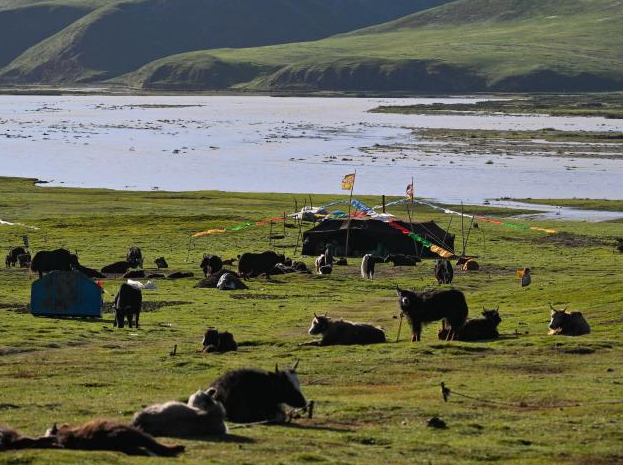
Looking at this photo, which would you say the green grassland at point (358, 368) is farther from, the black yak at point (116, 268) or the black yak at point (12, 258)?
the black yak at point (12, 258)

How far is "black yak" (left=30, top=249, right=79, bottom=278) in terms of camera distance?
4350 centimetres

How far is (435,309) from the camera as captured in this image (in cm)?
2800

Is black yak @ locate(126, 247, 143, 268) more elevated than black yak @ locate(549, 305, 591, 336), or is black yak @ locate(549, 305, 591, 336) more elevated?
black yak @ locate(549, 305, 591, 336)

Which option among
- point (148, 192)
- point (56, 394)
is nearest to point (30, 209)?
point (148, 192)

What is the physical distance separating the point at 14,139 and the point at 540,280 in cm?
12490

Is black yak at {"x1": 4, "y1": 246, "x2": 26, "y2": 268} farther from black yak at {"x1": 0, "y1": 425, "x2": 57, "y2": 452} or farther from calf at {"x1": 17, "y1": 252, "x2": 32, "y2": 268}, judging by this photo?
black yak at {"x1": 0, "y1": 425, "x2": 57, "y2": 452}

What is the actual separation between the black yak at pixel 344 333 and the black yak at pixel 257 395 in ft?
32.7

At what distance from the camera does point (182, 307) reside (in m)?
36.6

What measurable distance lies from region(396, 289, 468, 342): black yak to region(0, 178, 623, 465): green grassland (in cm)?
93

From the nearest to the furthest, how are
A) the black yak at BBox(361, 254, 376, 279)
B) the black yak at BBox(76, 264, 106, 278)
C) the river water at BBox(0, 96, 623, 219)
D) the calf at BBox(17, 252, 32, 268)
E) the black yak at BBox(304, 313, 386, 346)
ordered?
the black yak at BBox(304, 313, 386, 346) < the black yak at BBox(76, 264, 106, 278) < the black yak at BBox(361, 254, 376, 279) < the calf at BBox(17, 252, 32, 268) < the river water at BBox(0, 96, 623, 219)

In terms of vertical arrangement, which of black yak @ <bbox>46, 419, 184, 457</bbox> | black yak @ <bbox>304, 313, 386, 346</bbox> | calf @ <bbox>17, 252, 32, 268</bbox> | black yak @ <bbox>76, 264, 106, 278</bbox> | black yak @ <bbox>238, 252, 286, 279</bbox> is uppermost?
black yak @ <bbox>46, 419, 184, 457</bbox>

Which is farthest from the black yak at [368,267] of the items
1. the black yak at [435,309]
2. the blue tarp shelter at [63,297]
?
the black yak at [435,309]

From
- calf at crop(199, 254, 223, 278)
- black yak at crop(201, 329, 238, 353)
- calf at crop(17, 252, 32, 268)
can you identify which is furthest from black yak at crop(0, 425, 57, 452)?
calf at crop(17, 252, 32, 268)

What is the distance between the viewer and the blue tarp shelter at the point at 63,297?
33812 mm
